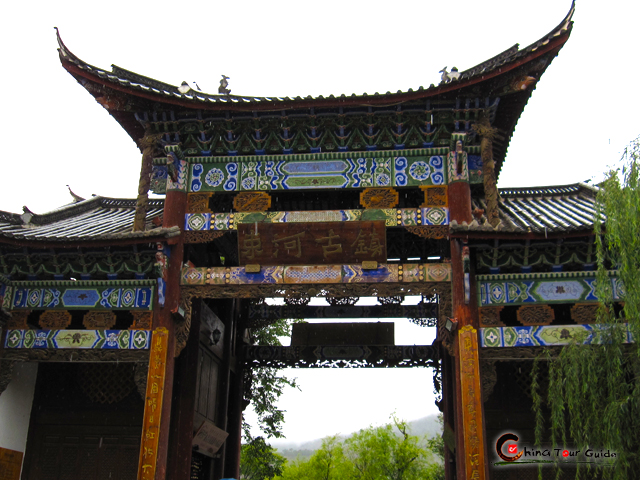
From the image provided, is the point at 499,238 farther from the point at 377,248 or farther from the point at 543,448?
the point at 543,448

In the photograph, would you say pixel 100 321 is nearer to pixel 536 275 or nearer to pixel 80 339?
pixel 80 339

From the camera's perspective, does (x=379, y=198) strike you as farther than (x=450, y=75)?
No

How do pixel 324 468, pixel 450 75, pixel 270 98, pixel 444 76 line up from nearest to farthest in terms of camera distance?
pixel 450 75, pixel 444 76, pixel 270 98, pixel 324 468

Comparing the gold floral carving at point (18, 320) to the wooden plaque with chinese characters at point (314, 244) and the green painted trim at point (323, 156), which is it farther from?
the wooden plaque with chinese characters at point (314, 244)

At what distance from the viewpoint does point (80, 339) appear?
10070 millimetres

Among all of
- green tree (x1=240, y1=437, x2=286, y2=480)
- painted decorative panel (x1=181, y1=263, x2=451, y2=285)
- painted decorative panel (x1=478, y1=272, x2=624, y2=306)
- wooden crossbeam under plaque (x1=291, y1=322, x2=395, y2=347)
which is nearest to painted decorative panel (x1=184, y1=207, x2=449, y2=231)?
painted decorative panel (x1=181, y1=263, x2=451, y2=285)

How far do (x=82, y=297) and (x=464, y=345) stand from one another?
6.42 m

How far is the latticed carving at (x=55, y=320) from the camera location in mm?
10273

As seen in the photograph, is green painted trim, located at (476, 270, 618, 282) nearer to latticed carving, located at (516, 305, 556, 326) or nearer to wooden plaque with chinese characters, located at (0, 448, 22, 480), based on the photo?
latticed carving, located at (516, 305, 556, 326)

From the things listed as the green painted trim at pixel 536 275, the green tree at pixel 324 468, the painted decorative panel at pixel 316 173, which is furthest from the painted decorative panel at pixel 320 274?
the green tree at pixel 324 468

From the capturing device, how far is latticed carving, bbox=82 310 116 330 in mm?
10180

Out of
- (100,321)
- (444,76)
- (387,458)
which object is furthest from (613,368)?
(387,458)

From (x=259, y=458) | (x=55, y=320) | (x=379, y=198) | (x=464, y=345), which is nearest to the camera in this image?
(x=464, y=345)

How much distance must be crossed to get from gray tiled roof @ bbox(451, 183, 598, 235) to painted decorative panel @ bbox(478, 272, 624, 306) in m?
0.80
